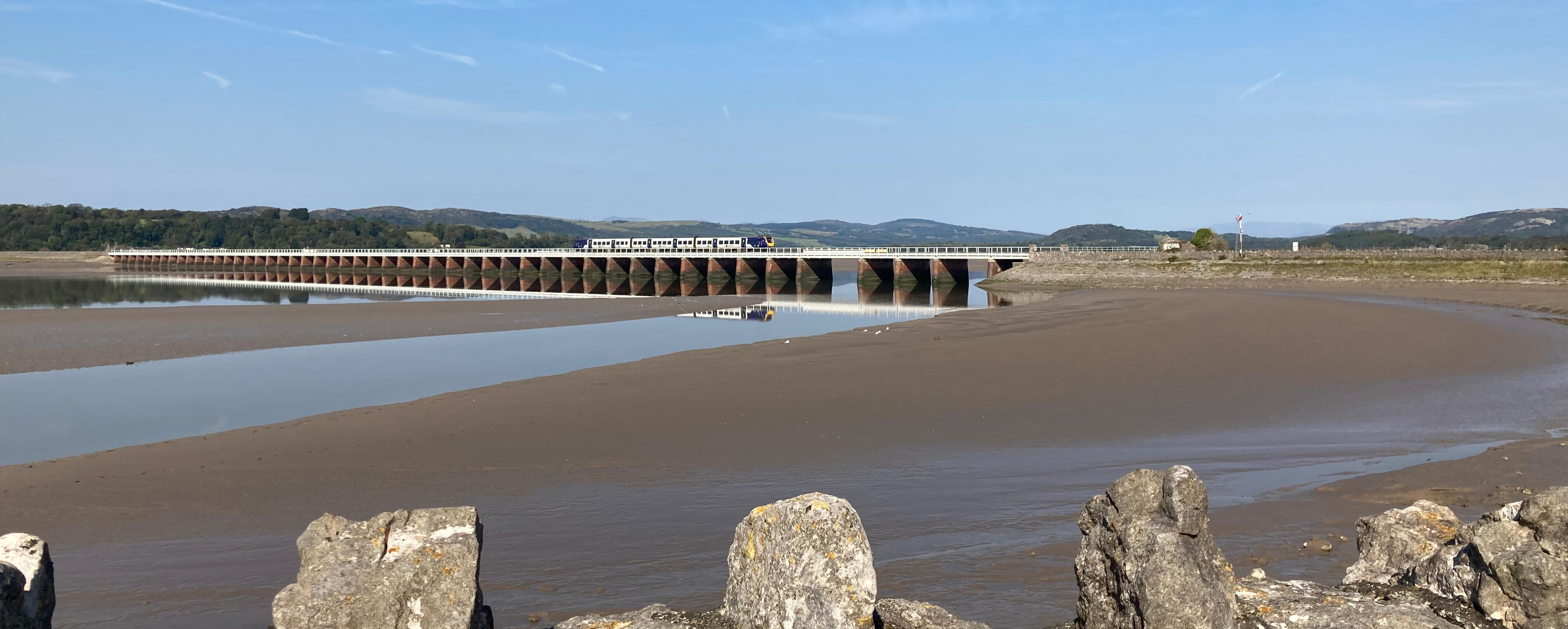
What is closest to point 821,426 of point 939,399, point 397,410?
point 939,399

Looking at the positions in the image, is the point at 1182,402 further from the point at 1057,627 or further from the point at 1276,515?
the point at 1057,627

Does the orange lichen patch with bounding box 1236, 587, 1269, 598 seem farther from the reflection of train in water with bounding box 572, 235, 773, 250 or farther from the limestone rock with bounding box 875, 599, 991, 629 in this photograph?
the reflection of train in water with bounding box 572, 235, 773, 250

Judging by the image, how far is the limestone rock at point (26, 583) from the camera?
156 inches

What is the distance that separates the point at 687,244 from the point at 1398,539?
10712 cm

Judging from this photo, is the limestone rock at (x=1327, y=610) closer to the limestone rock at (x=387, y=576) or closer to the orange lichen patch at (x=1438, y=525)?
the orange lichen patch at (x=1438, y=525)

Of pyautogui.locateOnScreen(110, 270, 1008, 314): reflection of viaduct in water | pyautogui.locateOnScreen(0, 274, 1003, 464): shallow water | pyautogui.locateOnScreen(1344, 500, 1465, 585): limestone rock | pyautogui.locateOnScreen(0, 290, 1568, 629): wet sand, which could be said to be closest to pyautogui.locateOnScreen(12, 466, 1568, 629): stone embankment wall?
pyautogui.locateOnScreen(1344, 500, 1465, 585): limestone rock

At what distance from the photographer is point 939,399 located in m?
16.8

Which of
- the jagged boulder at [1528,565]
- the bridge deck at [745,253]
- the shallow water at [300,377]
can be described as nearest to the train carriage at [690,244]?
the bridge deck at [745,253]

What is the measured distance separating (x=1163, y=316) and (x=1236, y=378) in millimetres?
16158

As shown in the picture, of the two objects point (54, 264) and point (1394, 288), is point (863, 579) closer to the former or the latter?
point (1394, 288)

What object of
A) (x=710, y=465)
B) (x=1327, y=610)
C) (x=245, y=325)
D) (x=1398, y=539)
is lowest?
(x=245, y=325)

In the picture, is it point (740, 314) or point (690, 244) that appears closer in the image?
point (740, 314)

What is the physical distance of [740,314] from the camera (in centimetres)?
4750

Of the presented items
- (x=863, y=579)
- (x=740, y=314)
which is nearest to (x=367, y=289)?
(x=740, y=314)
